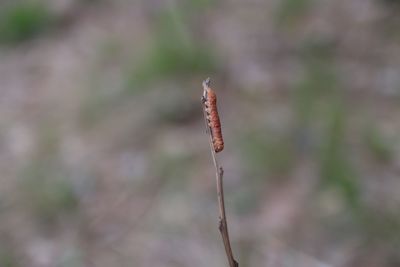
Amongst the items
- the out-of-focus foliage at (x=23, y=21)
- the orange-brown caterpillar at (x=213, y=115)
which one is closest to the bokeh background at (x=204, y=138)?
the out-of-focus foliage at (x=23, y=21)

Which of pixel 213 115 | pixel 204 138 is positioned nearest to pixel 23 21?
pixel 204 138

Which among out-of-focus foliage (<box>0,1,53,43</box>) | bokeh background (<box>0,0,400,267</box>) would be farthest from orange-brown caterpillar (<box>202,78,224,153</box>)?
out-of-focus foliage (<box>0,1,53,43</box>)

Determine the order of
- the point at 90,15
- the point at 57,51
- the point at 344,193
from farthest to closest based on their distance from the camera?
the point at 90,15
the point at 57,51
the point at 344,193

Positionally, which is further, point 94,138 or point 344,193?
point 94,138

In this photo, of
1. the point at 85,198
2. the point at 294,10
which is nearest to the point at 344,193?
the point at 85,198

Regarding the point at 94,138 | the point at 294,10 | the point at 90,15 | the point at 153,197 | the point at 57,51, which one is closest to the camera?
the point at 153,197

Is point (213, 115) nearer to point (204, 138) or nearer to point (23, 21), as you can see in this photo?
point (204, 138)

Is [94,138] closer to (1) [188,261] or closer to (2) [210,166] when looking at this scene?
(2) [210,166]
